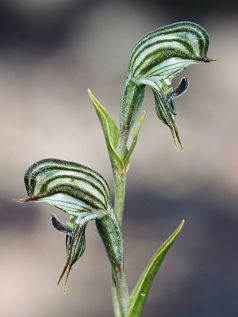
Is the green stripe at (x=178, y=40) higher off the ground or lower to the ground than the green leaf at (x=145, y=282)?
higher

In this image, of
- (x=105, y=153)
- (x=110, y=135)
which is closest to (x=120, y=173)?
(x=110, y=135)

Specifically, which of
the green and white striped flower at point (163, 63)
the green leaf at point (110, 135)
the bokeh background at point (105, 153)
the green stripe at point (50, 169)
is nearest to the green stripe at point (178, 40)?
the green and white striped flower at point (163, 63)

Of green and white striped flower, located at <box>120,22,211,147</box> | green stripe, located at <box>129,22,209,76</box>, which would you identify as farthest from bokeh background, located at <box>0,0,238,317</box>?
green stripe, located at <box>129,22,209,76</box>

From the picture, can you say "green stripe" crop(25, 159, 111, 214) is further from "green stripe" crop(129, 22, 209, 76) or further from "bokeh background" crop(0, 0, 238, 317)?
"bokeh background" crop(0, 0, 238, 317)

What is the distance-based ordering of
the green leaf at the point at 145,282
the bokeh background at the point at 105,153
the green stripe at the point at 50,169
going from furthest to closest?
the bokeh background at the point at 105,153, the green leaf at the point at 145,282, the green stripe at the point at 50,169

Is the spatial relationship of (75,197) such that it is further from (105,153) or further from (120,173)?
(105,153)

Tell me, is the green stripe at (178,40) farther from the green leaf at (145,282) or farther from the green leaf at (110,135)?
the green leaf at (145,282)
